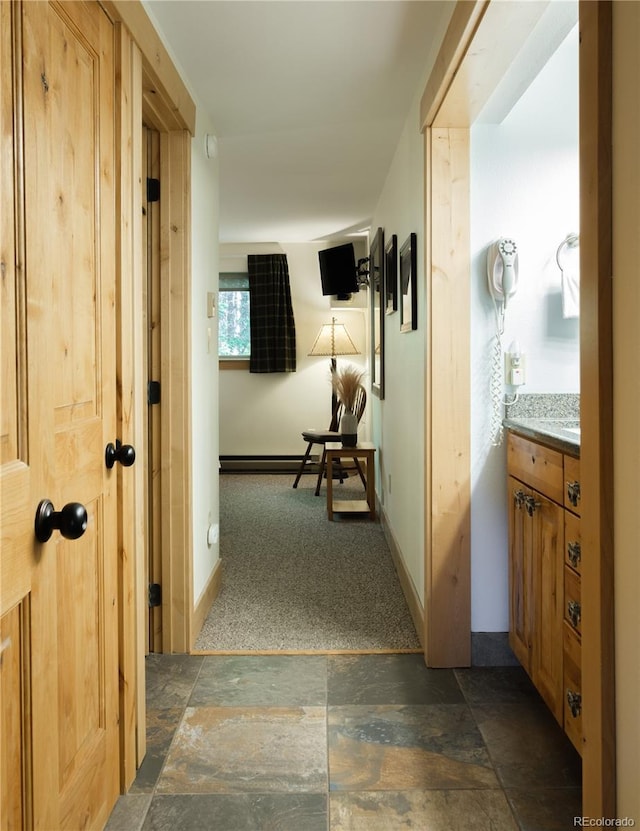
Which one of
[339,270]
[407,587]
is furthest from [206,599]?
[339,270]

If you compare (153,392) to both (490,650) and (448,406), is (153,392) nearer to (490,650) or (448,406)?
(448,406)

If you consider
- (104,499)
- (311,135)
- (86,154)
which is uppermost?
(311,135)

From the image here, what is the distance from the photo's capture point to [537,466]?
193 centimetres

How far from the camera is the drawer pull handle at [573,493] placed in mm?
1596

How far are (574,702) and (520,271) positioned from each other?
147 centimetres

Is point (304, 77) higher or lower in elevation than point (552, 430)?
higher

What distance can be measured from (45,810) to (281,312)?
5.72 m

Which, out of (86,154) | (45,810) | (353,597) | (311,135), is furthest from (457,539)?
(311,135)

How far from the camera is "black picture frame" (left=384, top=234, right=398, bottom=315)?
11.3ft

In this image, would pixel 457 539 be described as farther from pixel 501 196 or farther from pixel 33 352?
pixel 33 352

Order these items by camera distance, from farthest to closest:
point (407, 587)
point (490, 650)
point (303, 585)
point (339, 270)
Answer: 1. point (339, 270)
2. point (303, 585)
3. point (407, 587)
4. point (490, 650)

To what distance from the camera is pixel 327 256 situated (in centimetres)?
613

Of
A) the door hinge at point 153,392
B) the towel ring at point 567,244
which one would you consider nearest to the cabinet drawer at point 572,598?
the towel ring at point 567,244

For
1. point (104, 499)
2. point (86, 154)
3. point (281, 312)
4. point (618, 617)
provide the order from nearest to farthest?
1. point (618, 617)
2. point (86, 154)
3. point (104, 499)
4. point (281, 312)
